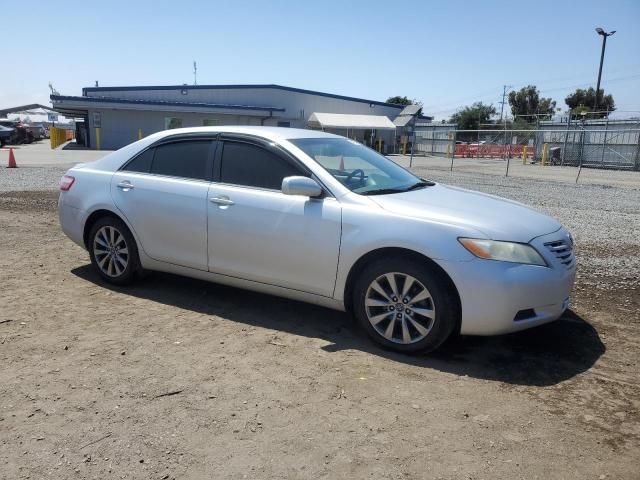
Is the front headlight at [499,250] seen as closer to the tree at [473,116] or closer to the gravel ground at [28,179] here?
the gravel ground at [28,179]

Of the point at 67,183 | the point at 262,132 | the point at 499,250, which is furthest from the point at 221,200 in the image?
the point at 499,250

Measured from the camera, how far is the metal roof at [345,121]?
43906mm

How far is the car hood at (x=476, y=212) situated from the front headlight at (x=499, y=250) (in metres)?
0.05

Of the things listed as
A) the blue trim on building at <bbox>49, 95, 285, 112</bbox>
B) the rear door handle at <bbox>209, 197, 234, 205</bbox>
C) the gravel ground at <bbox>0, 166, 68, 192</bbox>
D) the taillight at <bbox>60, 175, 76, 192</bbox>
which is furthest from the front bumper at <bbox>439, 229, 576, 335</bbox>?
the blue trim on building at <bbox>49, 95, 285, 112</bbox>

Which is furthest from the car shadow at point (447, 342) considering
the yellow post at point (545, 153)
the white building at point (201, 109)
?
the white building at point (201, 109)

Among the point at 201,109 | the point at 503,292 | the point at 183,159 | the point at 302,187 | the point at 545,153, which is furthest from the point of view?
the point at 201,109

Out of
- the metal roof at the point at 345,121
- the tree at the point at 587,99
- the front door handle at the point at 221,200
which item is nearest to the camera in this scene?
the front door handle at the point at 221,200

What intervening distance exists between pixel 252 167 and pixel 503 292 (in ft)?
7.40

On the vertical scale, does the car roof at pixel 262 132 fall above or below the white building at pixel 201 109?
below

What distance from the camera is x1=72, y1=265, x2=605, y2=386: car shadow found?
366 centimetres

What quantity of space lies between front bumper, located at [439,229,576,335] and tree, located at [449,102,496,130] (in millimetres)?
79784

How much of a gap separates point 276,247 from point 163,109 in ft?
119

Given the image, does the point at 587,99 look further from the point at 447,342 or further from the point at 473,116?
the point at 447,342

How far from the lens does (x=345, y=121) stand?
149ft
